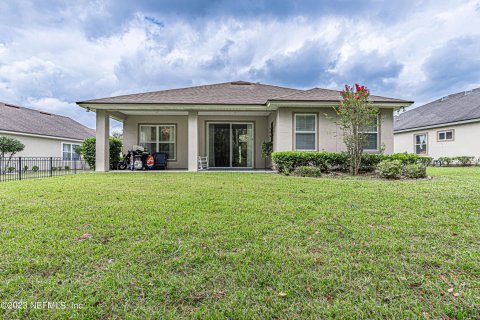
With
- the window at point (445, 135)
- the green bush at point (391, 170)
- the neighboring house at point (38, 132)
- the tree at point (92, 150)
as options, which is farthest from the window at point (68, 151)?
the window at point (445, 135)

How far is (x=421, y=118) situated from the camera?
19.3 meters

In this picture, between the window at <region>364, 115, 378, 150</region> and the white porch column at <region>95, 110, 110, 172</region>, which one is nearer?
the window at <region>364, 115, 378, 150</region>

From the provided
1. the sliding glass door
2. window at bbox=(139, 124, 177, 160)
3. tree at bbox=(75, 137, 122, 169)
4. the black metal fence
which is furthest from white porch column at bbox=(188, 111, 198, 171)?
the black metal fence

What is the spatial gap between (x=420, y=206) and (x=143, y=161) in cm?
1072

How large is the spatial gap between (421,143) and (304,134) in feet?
45.9

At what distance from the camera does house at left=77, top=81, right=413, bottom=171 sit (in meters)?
10.0

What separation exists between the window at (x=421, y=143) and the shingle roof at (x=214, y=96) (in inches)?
485

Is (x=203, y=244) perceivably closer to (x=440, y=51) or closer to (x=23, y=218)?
(x=23, y=218)

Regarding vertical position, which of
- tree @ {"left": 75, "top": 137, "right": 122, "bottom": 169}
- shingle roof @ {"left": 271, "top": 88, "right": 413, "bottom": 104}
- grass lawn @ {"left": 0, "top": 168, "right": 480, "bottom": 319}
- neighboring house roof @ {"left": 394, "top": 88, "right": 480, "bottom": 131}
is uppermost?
neighboring house roof @ {"left": 394, "top": 88, "right": 480, "bottom": 131}

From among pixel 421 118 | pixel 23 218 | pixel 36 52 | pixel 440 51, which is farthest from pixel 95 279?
pixel 440 51

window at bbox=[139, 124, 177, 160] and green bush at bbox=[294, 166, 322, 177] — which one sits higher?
window at bbox=[139, 124, 177, 160]

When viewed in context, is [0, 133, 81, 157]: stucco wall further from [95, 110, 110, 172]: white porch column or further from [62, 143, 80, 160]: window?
[95, 110, 110, 172]: white porch column

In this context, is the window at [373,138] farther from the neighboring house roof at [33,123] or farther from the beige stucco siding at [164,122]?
the neighboring house roof at [33,123]

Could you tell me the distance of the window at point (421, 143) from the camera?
18.0 meters
